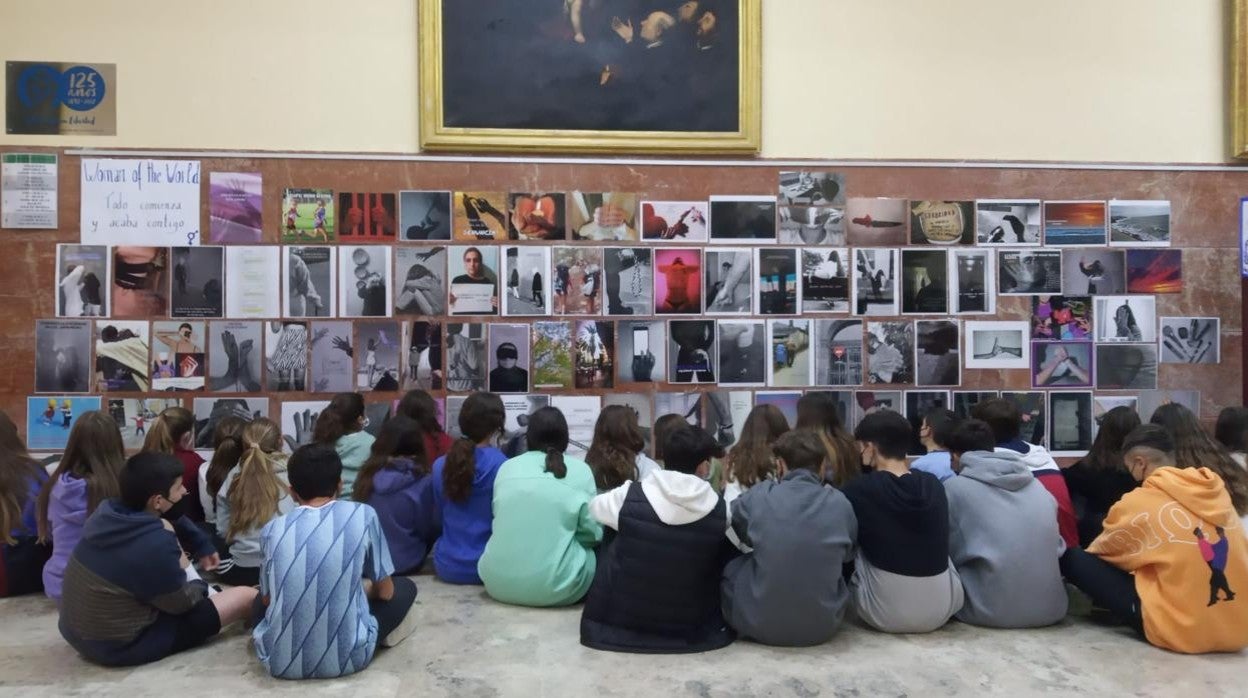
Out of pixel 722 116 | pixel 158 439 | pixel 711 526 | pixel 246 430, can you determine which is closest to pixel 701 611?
pixel 711 526

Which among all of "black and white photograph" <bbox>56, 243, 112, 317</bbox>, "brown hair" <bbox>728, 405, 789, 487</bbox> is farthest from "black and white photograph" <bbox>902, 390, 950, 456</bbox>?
"black and white photograph" <bbox>56, 243, 112, 317</bbox>

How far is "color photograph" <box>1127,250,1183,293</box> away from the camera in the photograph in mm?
7270

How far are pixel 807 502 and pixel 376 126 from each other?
4444 millimetres

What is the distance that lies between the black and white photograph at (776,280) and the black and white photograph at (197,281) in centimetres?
406

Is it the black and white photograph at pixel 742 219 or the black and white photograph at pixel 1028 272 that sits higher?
the black and white photograph at pixel 742 219

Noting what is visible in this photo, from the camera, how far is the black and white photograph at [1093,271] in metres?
7.25

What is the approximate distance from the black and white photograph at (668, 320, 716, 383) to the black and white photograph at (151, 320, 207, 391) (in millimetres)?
3520

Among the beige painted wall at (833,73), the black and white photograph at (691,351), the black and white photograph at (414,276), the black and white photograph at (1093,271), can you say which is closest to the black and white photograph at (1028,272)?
the black and white photograph at (1093,271)

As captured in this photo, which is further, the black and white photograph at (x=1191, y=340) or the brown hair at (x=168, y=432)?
the black and white photograph at (x=1191, y=340)

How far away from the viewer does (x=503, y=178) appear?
22.4 feet

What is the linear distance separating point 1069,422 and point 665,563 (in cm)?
462

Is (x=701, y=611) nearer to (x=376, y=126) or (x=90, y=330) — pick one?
(x=376, y=126)

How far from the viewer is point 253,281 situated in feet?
21.9

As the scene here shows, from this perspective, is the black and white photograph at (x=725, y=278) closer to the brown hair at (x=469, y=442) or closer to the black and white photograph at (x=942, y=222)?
the black and white photograph at (x=942, y=222)
